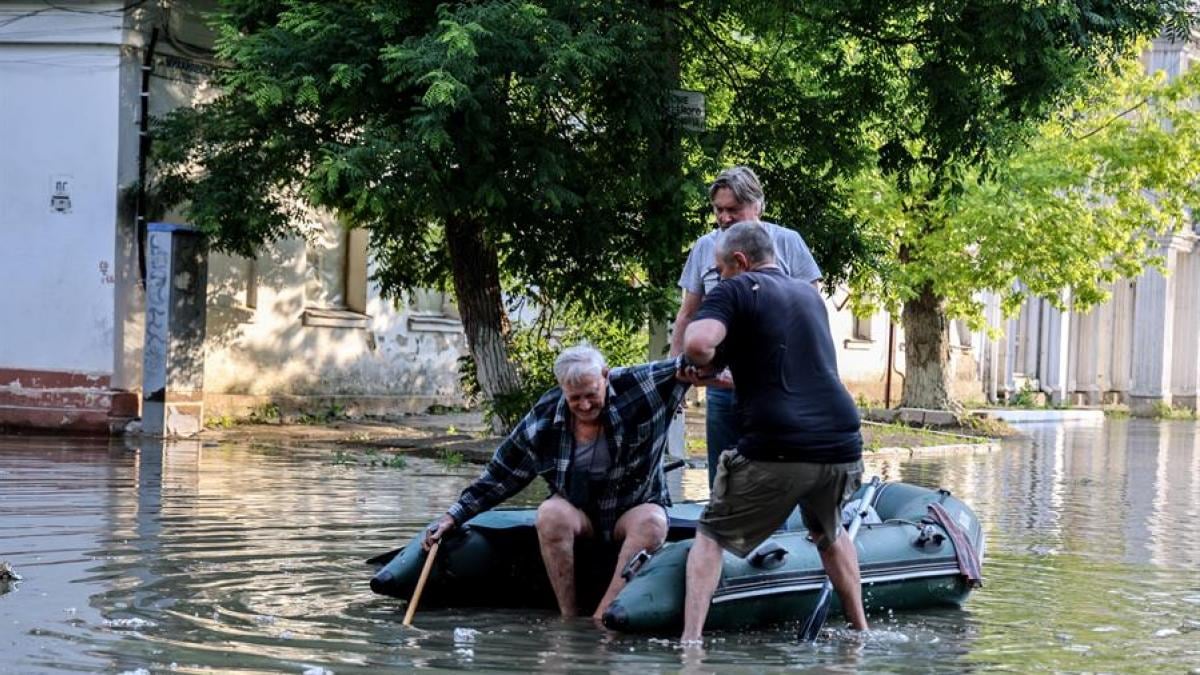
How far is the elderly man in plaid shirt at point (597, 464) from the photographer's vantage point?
8.68m

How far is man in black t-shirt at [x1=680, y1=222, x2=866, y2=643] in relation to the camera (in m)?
7.79

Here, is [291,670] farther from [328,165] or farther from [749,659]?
[328,165]

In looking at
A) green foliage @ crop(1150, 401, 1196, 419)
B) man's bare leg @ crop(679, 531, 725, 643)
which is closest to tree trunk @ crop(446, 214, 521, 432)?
man's bare leg @ crop(679, 531, 725, 643)

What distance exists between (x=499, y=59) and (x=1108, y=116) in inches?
692

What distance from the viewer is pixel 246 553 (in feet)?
35.3

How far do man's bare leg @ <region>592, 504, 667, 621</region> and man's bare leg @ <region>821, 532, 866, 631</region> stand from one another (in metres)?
0.75

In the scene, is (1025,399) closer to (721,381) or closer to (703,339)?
(721,381)

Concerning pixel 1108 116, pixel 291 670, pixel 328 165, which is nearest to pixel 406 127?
pixel 328 165

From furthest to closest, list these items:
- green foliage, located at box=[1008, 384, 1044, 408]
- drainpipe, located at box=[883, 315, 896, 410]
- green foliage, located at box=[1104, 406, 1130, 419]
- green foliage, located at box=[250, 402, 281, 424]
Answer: green foliage, located at box=[1104, 406, 1130, 419]
green foliage, located at box=[1008, 384, 1044, 408]
drainpipe, located at box=[883, 315, 896, 410]
green foliage, located at box=[250, 402, 281, 424]

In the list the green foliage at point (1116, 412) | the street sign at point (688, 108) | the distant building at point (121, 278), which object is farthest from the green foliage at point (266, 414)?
the green foliage at point (1116, 412)

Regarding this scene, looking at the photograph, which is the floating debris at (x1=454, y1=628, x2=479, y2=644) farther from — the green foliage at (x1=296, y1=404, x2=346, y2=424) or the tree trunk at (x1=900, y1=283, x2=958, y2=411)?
the tree trunk at (x1=900, y1=283, x2=958, y2=411)

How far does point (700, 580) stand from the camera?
807cm

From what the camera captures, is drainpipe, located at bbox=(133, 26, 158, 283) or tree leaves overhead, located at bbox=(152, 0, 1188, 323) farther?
drainpipe, located at bbox=(133, 26, 158, 283)

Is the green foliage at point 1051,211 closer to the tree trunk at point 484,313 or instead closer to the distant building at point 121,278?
the distant building at point 121,278
